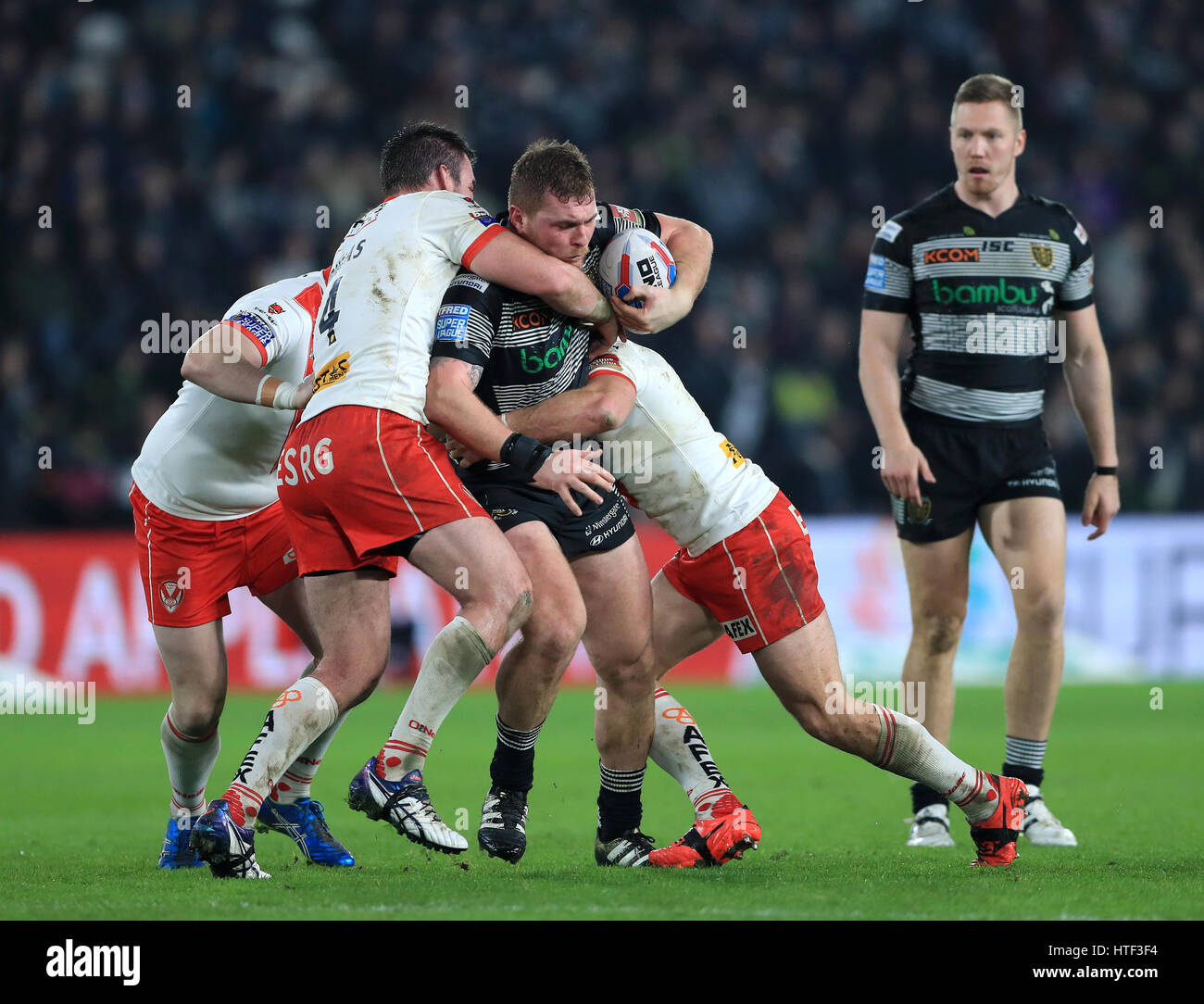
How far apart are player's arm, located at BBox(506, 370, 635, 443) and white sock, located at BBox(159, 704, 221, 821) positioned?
1789 mm

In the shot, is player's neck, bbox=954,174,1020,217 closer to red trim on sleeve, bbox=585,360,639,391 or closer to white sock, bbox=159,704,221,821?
red trim on sleeve, bbox=585,360,639,391

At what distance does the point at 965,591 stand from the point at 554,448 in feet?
6.95

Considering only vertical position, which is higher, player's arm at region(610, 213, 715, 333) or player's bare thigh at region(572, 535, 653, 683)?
player's arm at region(610, 213, 715, 333)

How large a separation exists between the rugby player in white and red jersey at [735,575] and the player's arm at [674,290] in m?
0.17

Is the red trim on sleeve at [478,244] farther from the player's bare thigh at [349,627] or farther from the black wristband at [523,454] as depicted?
the player's bare thigh at [349,627]

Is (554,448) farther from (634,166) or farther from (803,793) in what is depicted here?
(634,166)

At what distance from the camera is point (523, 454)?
193 inches

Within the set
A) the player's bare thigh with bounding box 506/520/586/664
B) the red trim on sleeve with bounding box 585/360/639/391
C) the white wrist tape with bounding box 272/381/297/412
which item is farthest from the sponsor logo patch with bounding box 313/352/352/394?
the red trim on sleeve with bounding box 585/360/639/391

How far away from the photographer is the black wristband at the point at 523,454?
489cm

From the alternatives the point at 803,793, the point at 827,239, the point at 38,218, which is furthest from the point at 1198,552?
the point at 38,218

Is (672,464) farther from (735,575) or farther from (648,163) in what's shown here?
(648,163)

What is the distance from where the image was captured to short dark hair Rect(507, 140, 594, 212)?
5.04 meters

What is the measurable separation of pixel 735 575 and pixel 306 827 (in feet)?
5.97

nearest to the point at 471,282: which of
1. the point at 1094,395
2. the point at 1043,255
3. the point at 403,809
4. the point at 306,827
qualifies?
the point at 403,809
